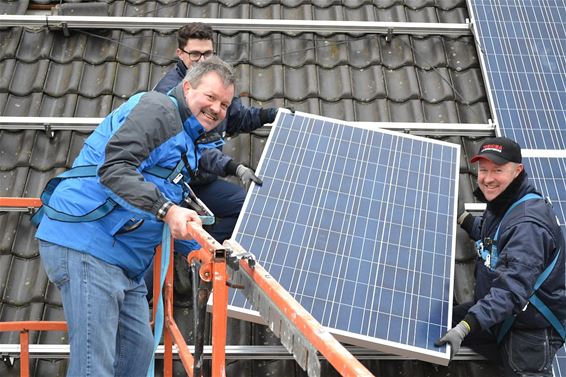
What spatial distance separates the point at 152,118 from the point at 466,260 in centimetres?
263

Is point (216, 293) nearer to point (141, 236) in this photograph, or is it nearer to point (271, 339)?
point (141, 236)

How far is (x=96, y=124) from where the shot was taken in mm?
6113

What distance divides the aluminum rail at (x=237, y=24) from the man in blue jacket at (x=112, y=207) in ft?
9.80

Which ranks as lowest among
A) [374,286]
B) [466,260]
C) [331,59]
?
[374,286]

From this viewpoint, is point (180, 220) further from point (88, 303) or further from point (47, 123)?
point (47, 123)

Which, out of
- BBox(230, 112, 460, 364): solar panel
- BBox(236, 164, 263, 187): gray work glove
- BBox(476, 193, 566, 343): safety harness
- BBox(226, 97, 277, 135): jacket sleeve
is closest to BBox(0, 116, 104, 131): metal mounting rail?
BBox(226, 97, 277, 135): jacket sleeve

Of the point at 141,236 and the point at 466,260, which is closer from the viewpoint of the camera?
the point at 141,236

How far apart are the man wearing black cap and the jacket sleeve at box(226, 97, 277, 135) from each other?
1551 millimetres

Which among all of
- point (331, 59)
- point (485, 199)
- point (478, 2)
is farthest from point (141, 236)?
point (478, 2)

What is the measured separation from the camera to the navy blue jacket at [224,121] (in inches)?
217

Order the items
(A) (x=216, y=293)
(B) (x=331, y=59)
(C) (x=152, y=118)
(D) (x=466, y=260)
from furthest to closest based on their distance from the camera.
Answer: (B) (x=331, y=59) → (D) (x=466, y=260) → (C) (x=152, y=118) → (A) (x=216, y=293)

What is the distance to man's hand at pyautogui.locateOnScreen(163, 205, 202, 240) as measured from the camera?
3684 mm

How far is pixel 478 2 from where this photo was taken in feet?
24.1

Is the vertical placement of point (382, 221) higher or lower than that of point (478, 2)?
lower
